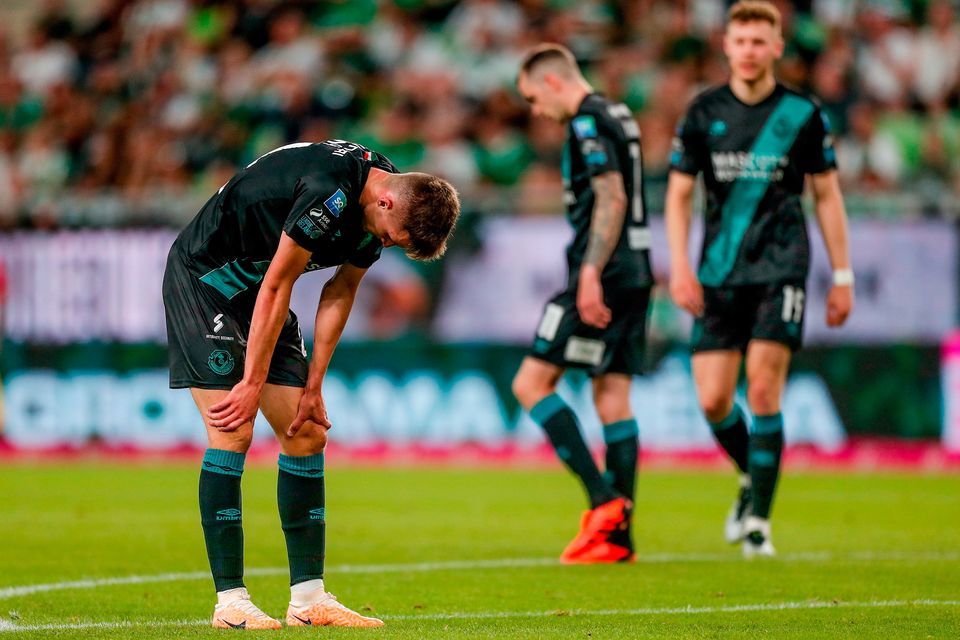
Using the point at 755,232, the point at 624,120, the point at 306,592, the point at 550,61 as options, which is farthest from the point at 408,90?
the point at 306,592

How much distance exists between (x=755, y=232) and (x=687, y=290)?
0.45 metres

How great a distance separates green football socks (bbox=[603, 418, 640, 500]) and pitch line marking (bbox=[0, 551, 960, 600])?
38 centimetres

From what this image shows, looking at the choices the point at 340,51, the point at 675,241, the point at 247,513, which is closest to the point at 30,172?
the point at 340,51

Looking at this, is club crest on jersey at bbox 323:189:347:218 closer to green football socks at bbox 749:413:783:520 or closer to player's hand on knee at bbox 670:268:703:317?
player's hand on knee at bbox 670:268:703:317

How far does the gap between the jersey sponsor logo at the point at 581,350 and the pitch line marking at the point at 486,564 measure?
0.99 m

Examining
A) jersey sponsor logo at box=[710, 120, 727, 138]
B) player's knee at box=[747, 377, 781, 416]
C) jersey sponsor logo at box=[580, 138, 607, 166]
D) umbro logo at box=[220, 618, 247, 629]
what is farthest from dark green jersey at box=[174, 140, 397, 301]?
jersey sponsor logo at box=[710, 120, 727, 138]

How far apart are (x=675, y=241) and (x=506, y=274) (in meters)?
6.14

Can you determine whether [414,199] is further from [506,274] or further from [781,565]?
[506,274]

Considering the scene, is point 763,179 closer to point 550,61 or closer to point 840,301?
point 840,301

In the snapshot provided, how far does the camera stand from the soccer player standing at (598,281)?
307 inches

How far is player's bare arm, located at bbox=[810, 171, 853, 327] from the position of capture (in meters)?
8.00

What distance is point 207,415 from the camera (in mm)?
5531

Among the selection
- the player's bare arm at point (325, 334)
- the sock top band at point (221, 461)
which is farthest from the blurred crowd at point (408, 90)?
the sock top band at point (221, 461)

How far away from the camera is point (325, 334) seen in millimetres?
5801
